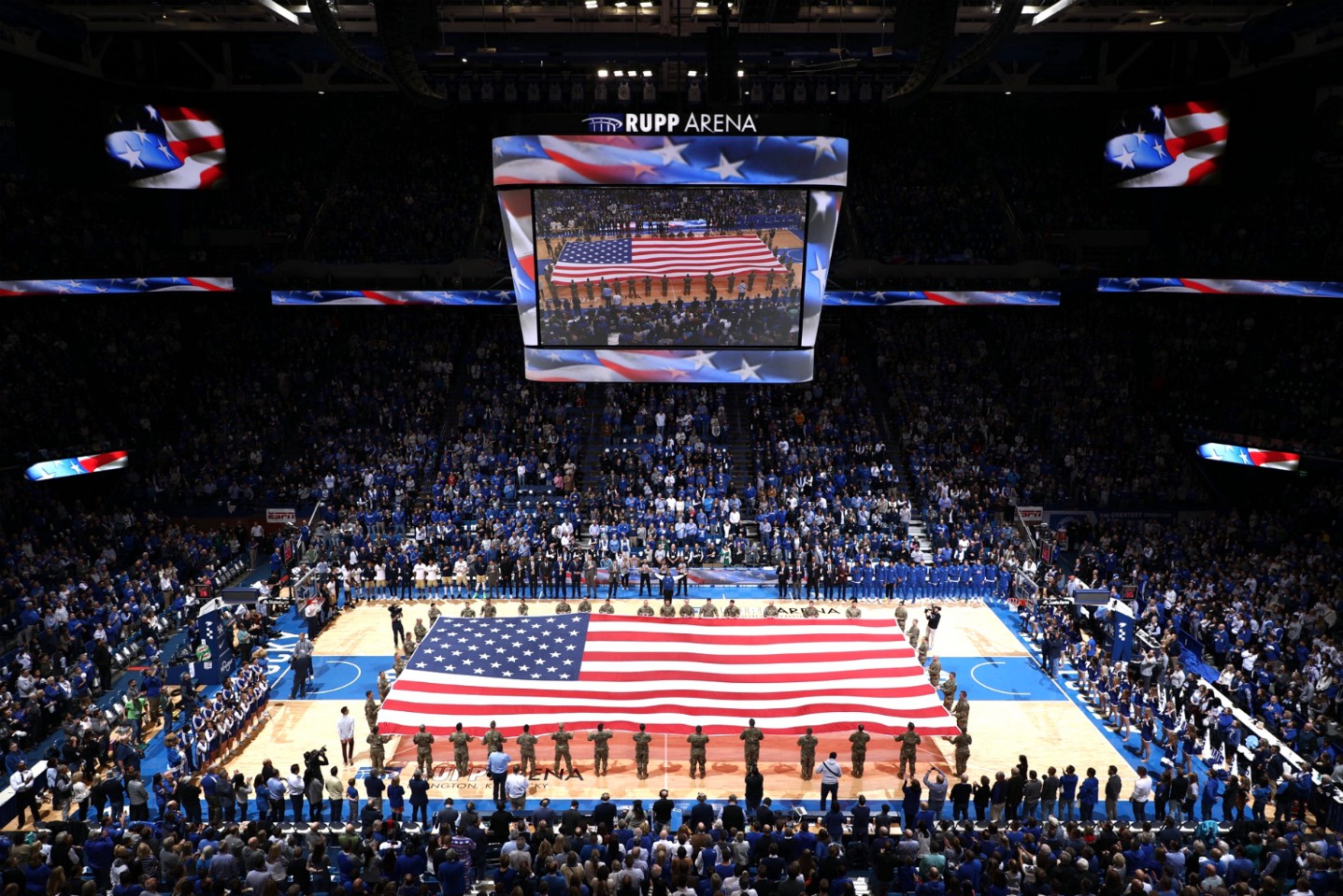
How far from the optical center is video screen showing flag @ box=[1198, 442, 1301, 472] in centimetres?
3294

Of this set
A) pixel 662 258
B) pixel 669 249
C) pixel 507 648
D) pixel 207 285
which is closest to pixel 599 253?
pixel 662 258

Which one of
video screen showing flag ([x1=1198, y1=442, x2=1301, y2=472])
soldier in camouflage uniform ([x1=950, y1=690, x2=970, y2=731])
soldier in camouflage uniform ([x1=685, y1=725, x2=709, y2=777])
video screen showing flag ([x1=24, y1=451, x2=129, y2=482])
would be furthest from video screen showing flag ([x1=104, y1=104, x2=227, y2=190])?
video screen showing flag ([x1=1198, y1=442, x2=1301, y2=472])

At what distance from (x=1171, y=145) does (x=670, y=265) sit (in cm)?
1954

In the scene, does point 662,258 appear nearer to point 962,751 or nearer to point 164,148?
point 962,751

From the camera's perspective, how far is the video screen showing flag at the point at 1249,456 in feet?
108

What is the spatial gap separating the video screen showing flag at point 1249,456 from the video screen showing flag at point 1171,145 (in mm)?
9874

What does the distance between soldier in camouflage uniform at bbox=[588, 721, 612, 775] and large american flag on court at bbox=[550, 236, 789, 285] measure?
14.8 metres

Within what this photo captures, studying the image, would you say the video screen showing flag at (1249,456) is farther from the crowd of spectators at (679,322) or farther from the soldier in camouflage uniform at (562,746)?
the soldier in camouflage uniform at (562,746)

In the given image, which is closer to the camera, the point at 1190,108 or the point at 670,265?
the point at 670,265

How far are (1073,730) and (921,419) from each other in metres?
18.0

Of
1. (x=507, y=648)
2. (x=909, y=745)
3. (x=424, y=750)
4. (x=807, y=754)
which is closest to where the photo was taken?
(x=424, y=750)

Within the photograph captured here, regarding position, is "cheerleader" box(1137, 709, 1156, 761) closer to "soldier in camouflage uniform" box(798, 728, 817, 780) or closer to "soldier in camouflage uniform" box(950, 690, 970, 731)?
"soldier in camouflage uniform" box(950, 690, 970, 731)

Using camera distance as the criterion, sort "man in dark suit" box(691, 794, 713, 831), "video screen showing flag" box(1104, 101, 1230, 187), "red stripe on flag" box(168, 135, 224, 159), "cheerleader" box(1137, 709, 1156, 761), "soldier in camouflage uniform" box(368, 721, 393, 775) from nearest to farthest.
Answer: "man in dark suit" box(691, 794, 713, 831)
"soldier in camouflage uniform" box(368, 721, 393, 775)
"cheerleader" box(1137, 709, 1156, 761)
"video screen showing flag" box(1104, 101, 1230, 187)
"red stripe on flag" box(168, 135, 224, 159)

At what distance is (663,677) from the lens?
75.9 ft
